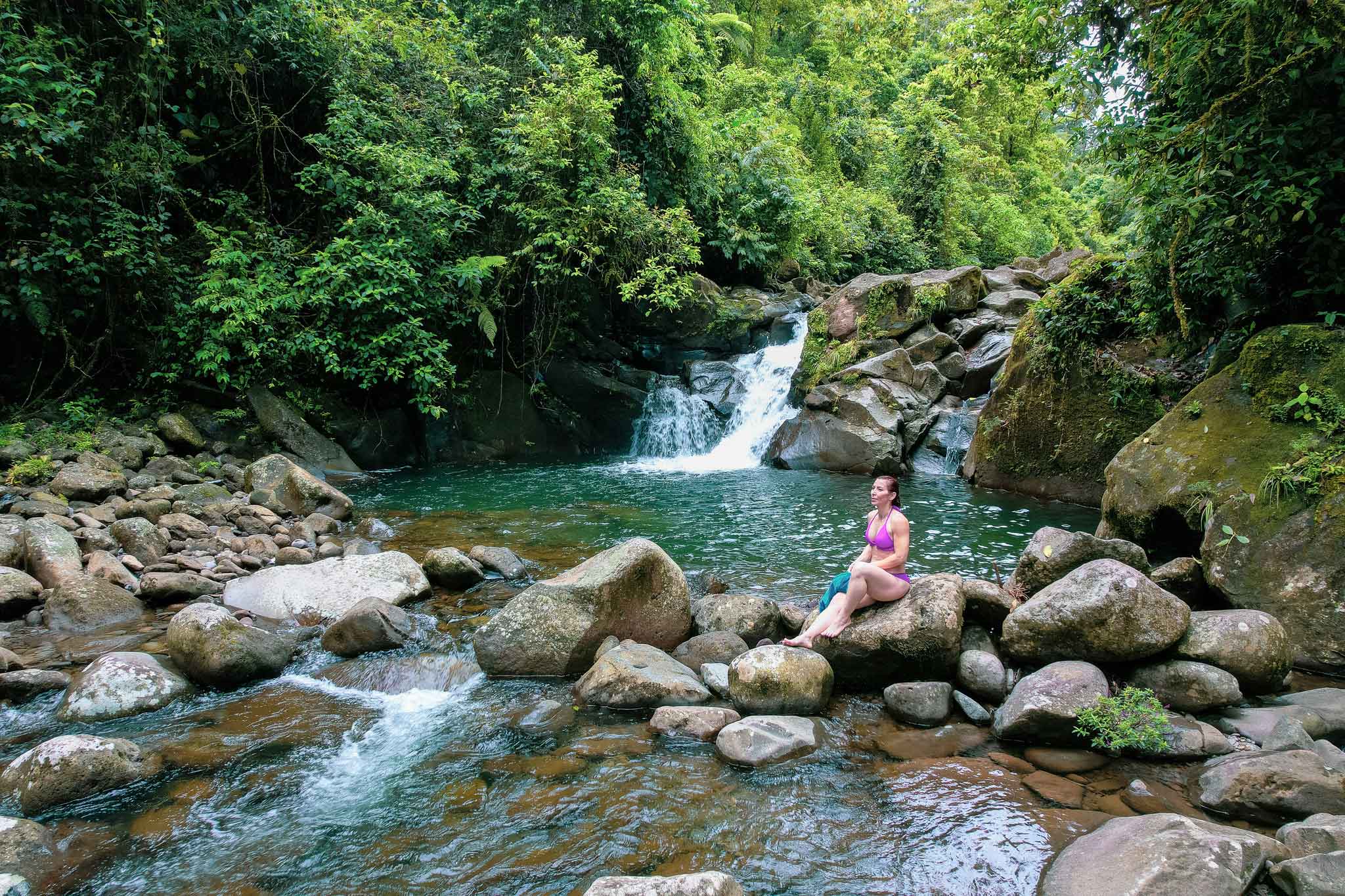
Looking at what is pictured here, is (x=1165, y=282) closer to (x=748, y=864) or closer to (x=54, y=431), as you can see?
(x=748, y=864)

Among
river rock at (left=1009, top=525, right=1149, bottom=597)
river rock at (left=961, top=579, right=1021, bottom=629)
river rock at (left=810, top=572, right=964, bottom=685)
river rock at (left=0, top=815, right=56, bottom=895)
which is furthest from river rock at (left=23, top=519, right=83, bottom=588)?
river rock at (left=1009, top=525, right=1149, bottom=597)

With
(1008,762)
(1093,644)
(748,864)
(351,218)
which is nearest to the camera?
(748,864)

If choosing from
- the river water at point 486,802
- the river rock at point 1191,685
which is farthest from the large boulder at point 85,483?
the river rock at point 1191,685

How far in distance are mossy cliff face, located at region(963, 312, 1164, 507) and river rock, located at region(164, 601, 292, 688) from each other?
10546 mm

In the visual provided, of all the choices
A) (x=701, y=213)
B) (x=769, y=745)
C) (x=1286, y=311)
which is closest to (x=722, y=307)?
(x=701, y=213)

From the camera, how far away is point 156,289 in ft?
39.2

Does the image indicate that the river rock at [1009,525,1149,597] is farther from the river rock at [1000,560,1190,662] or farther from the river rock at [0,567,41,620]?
the river rock at [0,567,41,620]

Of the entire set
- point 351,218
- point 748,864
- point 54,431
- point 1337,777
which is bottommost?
point 748,864

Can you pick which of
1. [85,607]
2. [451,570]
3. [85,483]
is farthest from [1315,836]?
[85,483]

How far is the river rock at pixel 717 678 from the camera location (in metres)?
5.28

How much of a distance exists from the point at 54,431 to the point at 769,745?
37.7ft

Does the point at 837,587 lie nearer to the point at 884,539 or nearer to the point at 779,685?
the point at 884,539

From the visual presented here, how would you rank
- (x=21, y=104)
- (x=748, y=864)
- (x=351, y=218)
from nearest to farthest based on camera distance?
1. (x=748, y=864)
2. (x=21, y=104)
3. (x=351, y=218)

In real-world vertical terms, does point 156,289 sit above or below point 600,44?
below
